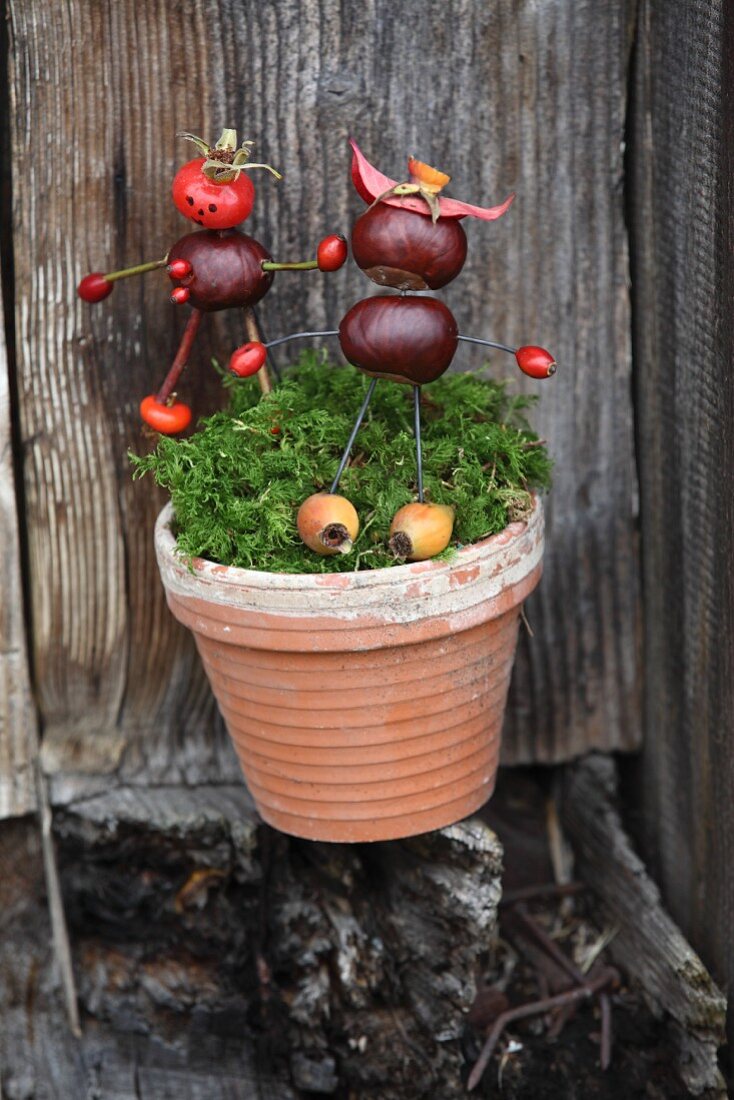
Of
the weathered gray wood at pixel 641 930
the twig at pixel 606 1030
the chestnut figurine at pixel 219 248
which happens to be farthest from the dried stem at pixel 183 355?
the twig at pixel 606 1030

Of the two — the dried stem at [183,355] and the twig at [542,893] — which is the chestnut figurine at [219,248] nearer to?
the dried stem at [183,355]

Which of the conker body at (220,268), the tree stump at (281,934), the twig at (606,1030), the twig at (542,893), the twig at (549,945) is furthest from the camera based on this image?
the twig at (542,893)

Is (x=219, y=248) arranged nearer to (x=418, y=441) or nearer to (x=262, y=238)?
(x=262, y=238)

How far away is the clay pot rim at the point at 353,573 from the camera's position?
1.55 meters

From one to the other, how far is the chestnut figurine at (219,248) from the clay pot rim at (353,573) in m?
0.37

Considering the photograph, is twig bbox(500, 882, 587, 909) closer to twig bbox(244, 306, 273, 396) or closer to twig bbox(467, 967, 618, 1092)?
twig bbox(467, 967, 618, 1092)

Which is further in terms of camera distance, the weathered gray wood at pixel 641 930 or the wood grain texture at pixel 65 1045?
the wood grain texture at pixel 65 1045

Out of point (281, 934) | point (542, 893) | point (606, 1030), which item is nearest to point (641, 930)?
point (606, 1030)

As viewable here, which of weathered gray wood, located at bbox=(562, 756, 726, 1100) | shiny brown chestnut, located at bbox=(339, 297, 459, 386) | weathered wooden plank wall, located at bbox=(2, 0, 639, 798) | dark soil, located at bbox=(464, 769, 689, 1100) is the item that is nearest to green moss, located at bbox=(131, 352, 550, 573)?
shiny brown chestnut, located at bbox=(339, 297, 459, 386)

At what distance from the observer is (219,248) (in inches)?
65.9

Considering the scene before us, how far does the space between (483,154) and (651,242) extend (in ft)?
1.02

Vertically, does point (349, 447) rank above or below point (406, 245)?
below

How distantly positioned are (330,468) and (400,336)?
242 mm

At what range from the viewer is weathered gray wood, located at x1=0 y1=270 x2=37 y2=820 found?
2.03 m
